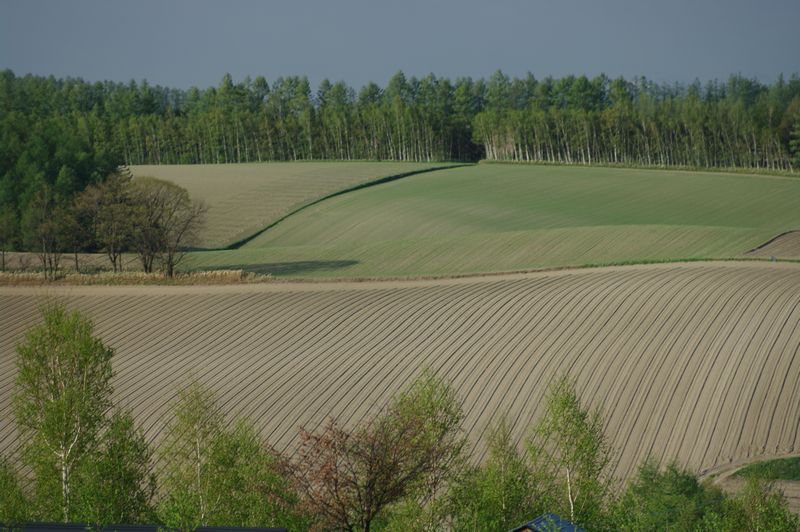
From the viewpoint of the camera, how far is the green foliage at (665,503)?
68.3ft

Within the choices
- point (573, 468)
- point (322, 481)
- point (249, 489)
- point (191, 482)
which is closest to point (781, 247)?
point (573, 468)

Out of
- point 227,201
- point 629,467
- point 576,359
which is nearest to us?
point 629,467

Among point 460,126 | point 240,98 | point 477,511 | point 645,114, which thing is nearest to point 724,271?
point 477,511

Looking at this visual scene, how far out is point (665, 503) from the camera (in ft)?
72.1

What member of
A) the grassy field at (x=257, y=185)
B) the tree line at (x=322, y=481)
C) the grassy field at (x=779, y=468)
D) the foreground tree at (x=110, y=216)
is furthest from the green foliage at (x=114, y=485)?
the grassy field at (x=257, y=185)

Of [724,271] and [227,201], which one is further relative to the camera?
[227,201]

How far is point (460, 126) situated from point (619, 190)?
4826cm

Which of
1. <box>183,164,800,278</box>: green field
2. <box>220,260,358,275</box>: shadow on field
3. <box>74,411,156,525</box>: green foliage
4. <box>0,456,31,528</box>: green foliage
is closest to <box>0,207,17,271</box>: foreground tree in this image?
<box>183,164,800,278</box>: green field

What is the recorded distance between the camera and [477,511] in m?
21.2

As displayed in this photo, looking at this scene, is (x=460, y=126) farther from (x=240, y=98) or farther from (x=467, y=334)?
(x=467, y=334)

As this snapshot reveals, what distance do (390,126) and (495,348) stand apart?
338 ft

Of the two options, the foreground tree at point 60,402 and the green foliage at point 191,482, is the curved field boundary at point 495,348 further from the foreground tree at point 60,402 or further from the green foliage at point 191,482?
the foreground tree at point 60,402

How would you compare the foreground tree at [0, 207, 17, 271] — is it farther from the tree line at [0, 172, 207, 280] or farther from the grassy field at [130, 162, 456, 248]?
the grassy field at [130, 162, 456, 248]

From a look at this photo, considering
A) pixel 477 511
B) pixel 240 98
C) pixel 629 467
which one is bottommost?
pixel 629 467
